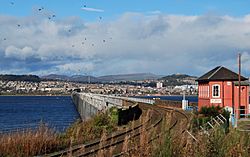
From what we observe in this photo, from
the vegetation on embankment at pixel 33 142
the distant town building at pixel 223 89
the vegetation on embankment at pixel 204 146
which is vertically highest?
the distant town building at pixel 223 89

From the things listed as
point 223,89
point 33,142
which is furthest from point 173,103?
point 33,142

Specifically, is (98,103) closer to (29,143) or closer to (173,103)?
(173,103)

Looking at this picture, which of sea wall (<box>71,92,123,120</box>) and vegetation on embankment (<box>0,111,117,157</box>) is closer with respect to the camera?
vegetation on embankment (<box>0,111,117,157</box>)

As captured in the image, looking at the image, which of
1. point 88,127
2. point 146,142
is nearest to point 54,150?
point 88,127

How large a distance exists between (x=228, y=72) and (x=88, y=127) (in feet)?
77.2

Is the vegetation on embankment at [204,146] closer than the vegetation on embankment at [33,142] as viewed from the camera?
Yes

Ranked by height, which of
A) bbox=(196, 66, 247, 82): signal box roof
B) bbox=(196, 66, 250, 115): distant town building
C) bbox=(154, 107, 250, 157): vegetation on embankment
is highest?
bbox=(196, 66, 247, 82): signal box roof

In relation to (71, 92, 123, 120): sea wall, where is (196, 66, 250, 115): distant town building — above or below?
above

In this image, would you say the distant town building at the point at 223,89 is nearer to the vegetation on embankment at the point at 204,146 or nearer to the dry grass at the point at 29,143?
the dry grass at the point at 29,143

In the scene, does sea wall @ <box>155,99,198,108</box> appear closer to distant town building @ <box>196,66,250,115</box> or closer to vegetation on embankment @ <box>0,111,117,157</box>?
distant town building @ <box>196,66,250,115</box>

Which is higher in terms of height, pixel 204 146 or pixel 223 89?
pixel 223 89

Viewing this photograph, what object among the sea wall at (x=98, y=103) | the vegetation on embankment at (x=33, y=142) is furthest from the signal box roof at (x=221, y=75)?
the vegetation on embankment at (x=33, y=142)

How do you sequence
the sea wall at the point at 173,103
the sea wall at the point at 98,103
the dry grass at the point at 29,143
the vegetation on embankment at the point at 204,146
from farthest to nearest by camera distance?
the sea wall at the point at 173,103 < the sea wall at the point at 98,103 < the dry grass at the point at 29,143 < the vegetation on embankment at the point at 204,146

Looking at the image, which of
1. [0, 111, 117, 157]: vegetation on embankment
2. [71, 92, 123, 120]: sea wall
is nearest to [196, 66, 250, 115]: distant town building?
[71, 92, 123, 120]: sea wall
